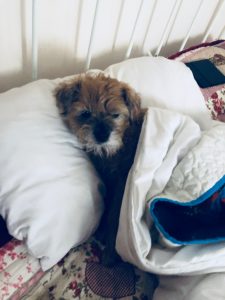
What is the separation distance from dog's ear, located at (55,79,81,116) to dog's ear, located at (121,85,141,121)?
16cm

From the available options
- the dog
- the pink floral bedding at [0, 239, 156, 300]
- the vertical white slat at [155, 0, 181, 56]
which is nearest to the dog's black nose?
the dog

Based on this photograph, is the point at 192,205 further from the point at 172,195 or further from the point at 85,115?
the point at 85,115

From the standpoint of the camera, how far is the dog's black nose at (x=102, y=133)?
99 centimetres

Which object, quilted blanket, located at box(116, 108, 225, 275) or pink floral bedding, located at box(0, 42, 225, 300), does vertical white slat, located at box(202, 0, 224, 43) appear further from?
pink floral bedding, located at box(0, 42, 225, 300)

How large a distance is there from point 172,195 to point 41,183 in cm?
39

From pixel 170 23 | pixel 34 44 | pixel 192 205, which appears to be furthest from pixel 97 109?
pixel 170 23

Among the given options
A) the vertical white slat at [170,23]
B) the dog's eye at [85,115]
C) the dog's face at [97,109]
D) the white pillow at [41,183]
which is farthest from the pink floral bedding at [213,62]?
the white pillow at [41,183]

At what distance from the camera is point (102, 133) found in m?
0.99

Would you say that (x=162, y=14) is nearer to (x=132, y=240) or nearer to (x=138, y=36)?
(x=138, y=36)

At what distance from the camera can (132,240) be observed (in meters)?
0.82

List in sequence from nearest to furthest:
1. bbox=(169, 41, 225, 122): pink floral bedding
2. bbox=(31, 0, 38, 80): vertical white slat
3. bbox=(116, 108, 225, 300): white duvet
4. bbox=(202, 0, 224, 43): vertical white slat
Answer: bbox=(116, 108, 225, 300): white duvet < bbox=(31, 0, 38, 80): vertical white slat < bbox=(169, 41, 225, 122): pink floral bedding < bbox=(202, 0, 224, 43): vertical white slat

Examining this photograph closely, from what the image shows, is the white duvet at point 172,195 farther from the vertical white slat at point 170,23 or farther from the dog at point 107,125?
the vertical white slat at point 170,23

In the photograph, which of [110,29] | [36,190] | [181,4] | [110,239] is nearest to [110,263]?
[110,239]

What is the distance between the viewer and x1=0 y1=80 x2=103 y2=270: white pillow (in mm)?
832
